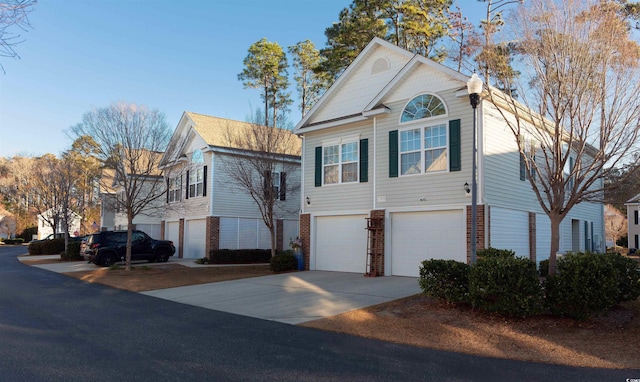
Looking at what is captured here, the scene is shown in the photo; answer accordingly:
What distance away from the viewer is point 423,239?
14.9 meters

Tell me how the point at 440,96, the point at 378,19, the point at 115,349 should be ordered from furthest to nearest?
the point at 378,19 < the point at 440,96 < the point at 115,349

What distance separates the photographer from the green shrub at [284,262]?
58.1ft

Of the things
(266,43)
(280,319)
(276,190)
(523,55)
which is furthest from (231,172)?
(266,43)

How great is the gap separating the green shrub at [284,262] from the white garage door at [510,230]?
7.63 meters

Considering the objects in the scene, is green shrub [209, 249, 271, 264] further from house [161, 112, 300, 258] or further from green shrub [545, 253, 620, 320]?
green shrub [545, 253, 620, 320]

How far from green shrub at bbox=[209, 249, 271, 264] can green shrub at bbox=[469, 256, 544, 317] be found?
15766mm

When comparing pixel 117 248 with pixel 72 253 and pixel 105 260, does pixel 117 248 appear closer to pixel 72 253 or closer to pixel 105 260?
pixel 105 260

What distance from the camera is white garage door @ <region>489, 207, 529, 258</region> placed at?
1376 cm

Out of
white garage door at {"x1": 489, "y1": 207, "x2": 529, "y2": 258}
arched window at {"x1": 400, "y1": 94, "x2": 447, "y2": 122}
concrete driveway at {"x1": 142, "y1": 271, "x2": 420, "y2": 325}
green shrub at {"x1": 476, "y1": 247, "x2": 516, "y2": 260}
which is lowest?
concrete driveway at {"x1": 142, "y1": 271, "x2": 420, "y2": 325}

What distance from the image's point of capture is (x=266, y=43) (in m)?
35.8

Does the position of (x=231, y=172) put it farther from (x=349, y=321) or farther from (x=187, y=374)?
(x=187, y=374)

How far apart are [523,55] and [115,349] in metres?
9.37

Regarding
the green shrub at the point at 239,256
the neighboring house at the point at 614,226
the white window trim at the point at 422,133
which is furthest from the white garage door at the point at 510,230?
the neighboring house at the point at 614,226

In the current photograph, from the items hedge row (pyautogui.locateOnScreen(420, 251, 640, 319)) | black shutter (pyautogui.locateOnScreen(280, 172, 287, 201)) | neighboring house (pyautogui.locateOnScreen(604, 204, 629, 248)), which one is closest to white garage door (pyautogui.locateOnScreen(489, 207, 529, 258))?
hedge row (pyautogui.locateOnScreen(420, 251, 640, 319))
